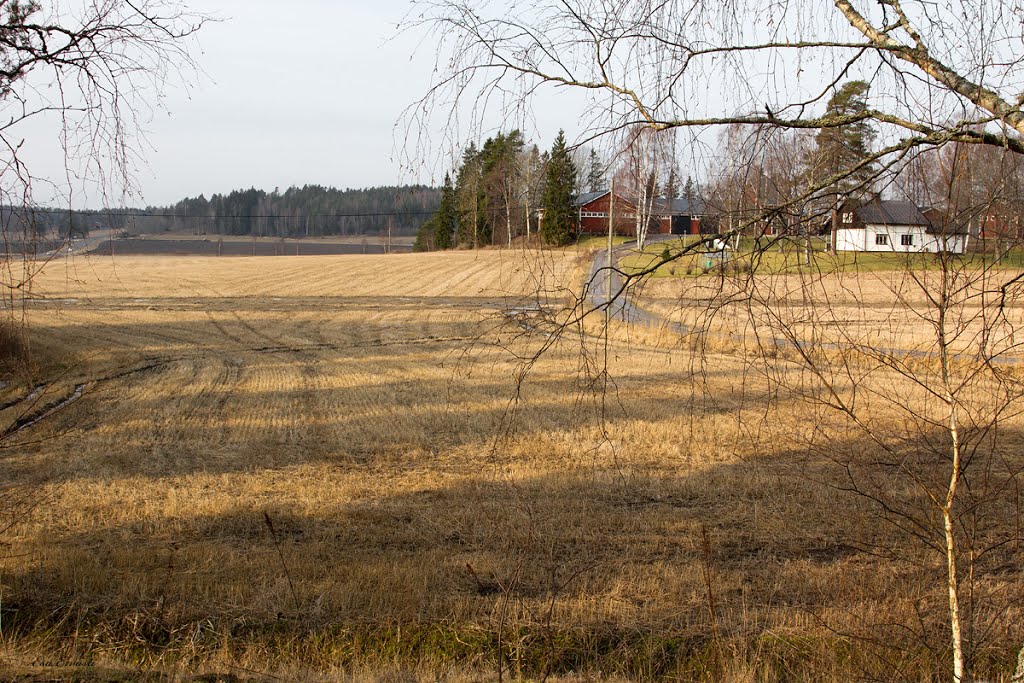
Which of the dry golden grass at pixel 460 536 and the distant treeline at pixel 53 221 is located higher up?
the distant treeline at pixel 53 221

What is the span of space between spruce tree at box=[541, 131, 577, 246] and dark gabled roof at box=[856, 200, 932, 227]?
1.38 m

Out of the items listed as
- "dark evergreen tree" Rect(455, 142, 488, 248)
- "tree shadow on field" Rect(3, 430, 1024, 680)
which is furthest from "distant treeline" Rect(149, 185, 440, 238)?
"dark evergreen tree" Rect(455, 142, 488, 248)

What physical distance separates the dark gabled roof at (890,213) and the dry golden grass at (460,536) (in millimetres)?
886

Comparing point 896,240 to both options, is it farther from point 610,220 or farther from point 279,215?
point 279,215

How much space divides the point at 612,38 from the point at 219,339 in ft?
93.6

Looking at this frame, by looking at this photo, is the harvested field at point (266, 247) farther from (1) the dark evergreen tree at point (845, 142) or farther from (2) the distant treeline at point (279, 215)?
(1) the dark evergreen tree at point (845, 142)

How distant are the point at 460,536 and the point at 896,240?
648cm

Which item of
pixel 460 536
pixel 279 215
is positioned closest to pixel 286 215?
pixel 279 215

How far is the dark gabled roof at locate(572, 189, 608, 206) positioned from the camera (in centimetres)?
400

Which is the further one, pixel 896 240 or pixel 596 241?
pixel 596 241

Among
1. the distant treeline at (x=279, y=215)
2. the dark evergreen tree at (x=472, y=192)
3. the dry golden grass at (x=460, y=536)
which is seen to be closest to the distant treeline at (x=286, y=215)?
the distant treeline at (x=279, y=215)

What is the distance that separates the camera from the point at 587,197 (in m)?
4.05

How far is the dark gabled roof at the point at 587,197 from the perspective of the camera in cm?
400

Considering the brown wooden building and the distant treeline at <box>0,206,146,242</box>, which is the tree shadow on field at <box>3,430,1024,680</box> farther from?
the distant treeline at <box>0,206,146,242</box>
